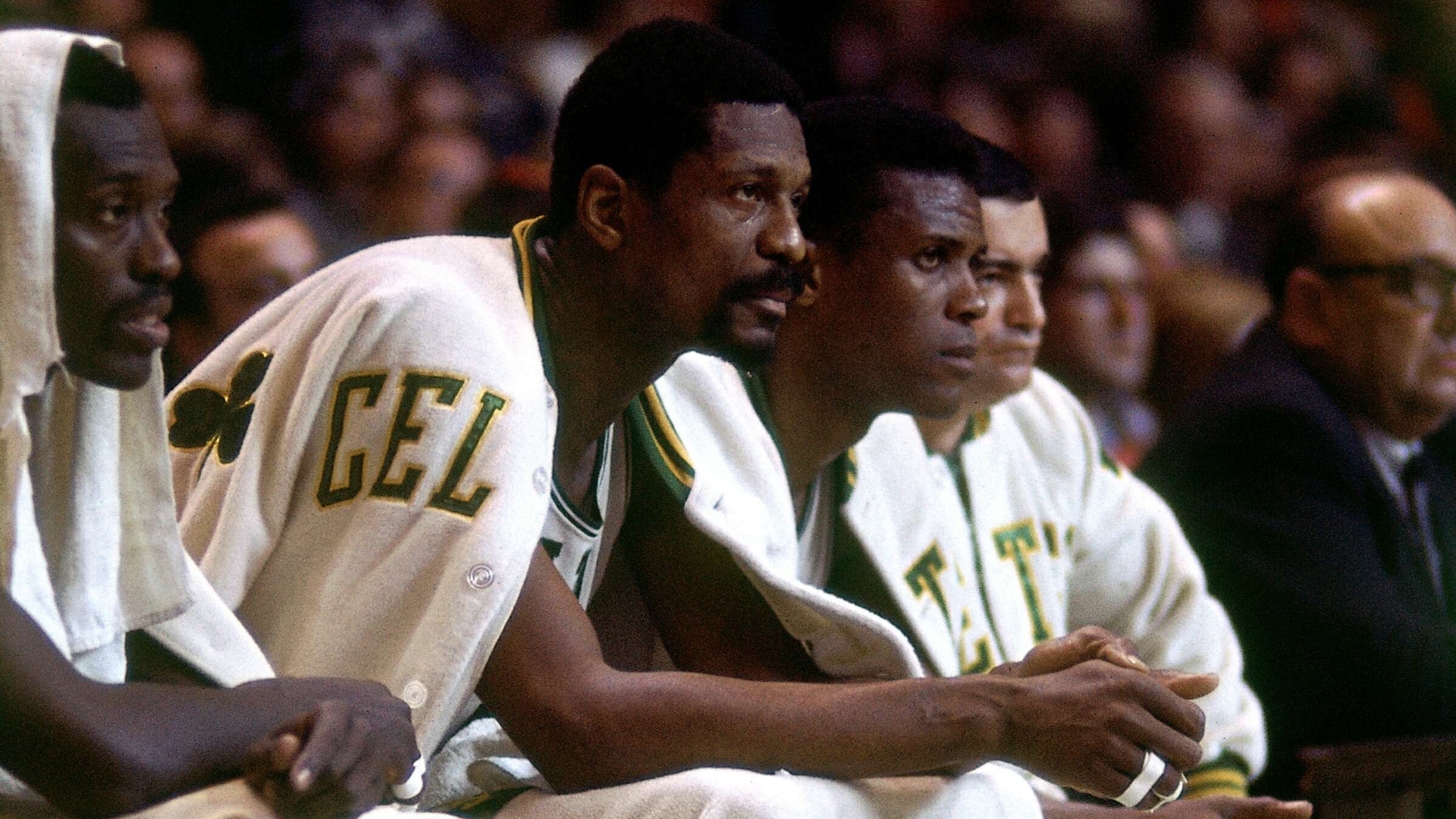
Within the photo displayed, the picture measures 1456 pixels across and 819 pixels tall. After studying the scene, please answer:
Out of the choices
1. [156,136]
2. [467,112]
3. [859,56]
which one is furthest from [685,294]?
[859,56]

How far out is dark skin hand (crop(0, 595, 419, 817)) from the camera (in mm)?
1776

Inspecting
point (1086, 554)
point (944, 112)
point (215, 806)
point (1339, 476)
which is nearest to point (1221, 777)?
point (1086, 554)

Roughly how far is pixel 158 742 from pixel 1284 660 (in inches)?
108

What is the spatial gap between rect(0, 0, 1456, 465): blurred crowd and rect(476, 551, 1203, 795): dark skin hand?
1971 mm

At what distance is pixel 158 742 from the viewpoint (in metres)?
1.83

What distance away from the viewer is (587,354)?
9.02 ft

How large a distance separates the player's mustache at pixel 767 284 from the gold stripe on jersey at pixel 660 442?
0.75 ft

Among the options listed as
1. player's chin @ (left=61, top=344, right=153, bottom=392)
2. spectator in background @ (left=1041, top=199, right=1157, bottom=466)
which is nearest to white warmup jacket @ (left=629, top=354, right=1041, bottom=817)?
player's chin @ (left=61, top=344, right=153, bottom=392)

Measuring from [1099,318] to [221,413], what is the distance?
10.0 ft

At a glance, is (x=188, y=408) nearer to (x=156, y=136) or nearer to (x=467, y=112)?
(x=156, y=136)

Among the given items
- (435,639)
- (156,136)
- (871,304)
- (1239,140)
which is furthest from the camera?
(1239,140)

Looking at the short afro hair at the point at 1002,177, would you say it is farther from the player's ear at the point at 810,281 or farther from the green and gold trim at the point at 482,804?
the green and gold trim at the point at 482,804

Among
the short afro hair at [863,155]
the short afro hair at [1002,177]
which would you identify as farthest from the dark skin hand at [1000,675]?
the short afro hair at [1002,177]

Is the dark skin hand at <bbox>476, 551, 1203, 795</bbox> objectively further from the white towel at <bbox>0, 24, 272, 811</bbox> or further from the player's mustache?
the player's mustache
